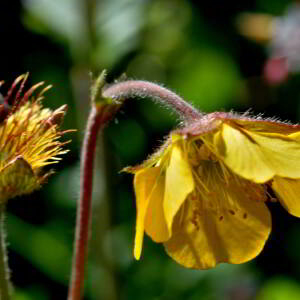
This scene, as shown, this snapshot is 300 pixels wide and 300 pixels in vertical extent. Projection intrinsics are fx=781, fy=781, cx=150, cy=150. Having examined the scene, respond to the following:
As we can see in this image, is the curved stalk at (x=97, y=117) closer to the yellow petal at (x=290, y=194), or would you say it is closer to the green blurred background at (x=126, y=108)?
the yellow petal at (x=290, y=194)

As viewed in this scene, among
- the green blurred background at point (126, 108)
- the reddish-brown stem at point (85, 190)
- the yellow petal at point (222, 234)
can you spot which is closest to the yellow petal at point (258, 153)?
the yellow petal at point (222, 234)

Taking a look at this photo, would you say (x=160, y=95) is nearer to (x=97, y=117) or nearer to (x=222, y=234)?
(x=97, y=117)

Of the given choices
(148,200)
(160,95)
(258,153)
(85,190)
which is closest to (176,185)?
(148,200)

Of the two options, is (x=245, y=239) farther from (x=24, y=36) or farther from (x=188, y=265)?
(x=24, y=36)

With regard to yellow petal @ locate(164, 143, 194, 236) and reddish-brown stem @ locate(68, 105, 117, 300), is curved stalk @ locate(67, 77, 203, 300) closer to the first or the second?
reddish-brown stem @ locate(68, 105, 117, 300)

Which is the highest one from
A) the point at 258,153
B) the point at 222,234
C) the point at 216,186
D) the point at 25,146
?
the point at 25,146

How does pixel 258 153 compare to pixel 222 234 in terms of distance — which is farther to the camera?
pixel 222 234
